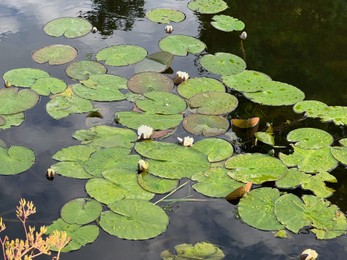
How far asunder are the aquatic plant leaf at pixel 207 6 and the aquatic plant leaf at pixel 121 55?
3.80 feet

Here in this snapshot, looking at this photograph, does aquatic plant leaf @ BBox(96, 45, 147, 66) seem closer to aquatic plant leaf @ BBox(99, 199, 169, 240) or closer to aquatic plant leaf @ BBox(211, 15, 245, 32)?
aquatic plant leaf @ BBox(211, 15, 245, 32)

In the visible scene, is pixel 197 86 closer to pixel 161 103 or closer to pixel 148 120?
pixel 161 103

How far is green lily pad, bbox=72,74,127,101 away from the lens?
13.2 feet

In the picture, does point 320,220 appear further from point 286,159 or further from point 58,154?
point 58,154

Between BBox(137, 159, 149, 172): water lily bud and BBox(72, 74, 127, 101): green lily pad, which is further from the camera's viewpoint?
BBox(72, 74, 127, 101): green lily pad

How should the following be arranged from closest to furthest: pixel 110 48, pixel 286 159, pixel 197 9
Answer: pixel 286 159 < pixel 110 48 < pixel 197 9

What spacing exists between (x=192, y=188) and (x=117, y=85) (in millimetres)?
1314

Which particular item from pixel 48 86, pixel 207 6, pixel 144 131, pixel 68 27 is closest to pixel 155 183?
pixel 144 131

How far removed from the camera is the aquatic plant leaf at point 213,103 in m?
3.92

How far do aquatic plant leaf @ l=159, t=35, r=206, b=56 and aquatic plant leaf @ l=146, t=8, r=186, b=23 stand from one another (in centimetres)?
44

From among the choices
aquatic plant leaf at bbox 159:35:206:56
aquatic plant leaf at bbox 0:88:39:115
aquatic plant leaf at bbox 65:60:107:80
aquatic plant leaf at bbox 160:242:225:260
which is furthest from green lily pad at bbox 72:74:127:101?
aquatic plant leaf at bbox 160:242:225:260

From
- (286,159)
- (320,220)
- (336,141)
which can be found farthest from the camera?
(336,141)

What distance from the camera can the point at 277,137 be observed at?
12.3 feet

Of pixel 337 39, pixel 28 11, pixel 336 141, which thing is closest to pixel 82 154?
pixel 336 141
